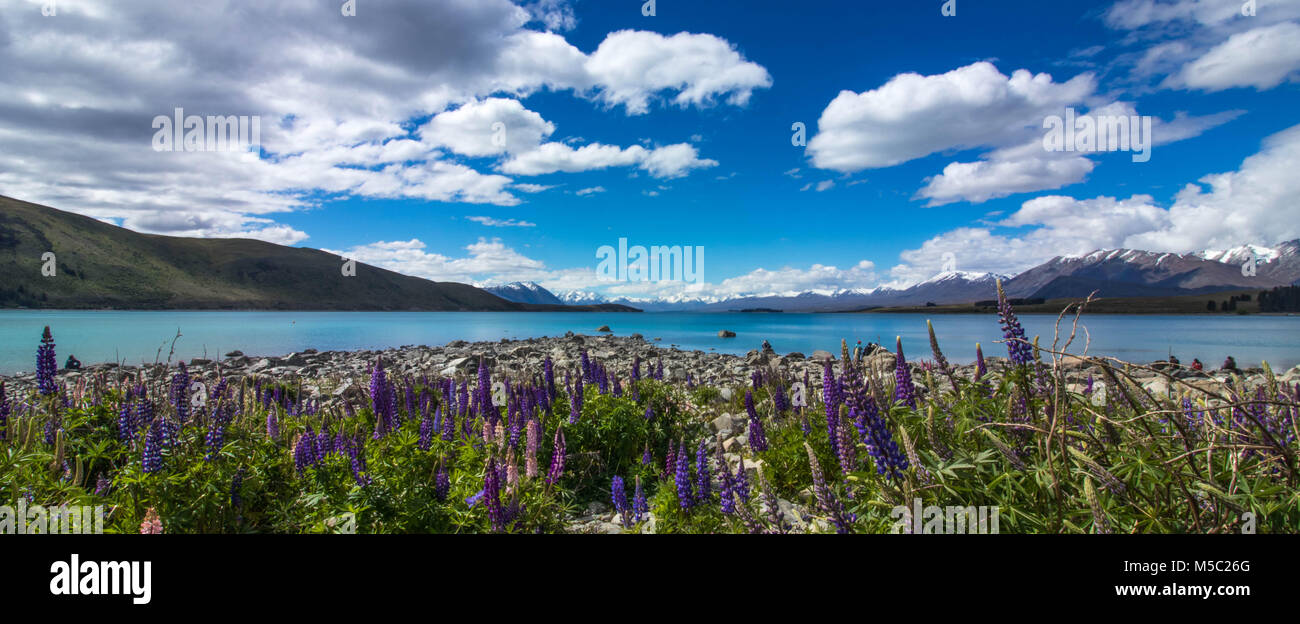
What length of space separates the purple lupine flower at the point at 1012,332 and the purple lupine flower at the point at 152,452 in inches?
276

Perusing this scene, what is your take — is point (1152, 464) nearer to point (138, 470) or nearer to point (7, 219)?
point (138, 470)

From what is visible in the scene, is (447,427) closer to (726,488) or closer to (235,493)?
(235,493)

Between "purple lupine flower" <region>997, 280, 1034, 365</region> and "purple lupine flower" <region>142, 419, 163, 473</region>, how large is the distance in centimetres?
701

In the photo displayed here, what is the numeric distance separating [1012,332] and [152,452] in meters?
7.24

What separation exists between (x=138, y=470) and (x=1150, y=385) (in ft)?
61.4

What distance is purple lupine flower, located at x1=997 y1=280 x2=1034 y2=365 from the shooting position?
366 cm

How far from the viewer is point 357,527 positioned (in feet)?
13.5

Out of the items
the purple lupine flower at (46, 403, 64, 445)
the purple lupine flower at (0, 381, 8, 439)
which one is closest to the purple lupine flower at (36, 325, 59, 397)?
the purple lupine flower at (0, 381, 8, 439)

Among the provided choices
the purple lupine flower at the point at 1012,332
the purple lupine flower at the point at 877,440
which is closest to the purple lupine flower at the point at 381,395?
the purple lupine flower at the point at 877,440

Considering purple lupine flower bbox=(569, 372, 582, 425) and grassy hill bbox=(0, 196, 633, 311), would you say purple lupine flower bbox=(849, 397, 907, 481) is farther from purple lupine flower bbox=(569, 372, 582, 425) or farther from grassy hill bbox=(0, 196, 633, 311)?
grassy hill bbox=(0, 196, 633, 311)

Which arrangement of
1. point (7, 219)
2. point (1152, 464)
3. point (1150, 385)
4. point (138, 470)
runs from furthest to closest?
point (7, 219) < point (1150, 385) < point (138, 470) < point (1152, 464)

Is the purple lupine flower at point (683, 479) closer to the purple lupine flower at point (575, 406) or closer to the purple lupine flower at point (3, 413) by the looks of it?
the purple lupine flower at point (575, 406)
